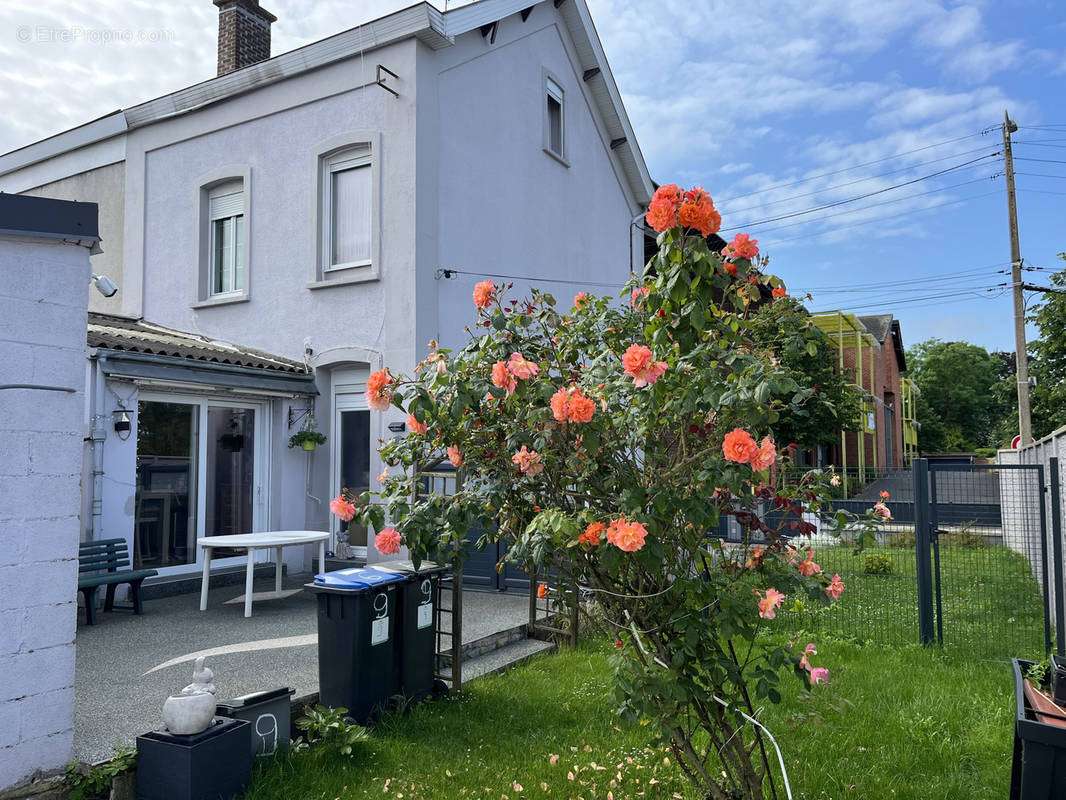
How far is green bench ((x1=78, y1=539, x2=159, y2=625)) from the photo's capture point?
7.37m

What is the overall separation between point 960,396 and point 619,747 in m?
61.7

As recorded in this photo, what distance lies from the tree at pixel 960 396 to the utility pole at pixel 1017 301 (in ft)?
127

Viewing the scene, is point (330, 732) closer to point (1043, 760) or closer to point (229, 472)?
point (1043, 760)

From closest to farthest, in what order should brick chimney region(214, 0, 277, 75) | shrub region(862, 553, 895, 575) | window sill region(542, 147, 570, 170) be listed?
shrub region(862, 553, 895, 575) → brick chimney region(214, 0, 277, 75) → window sill region(542, 147, 570, 170)

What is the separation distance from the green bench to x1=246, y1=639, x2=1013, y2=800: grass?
12.9 feet

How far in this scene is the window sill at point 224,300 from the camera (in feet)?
37.4

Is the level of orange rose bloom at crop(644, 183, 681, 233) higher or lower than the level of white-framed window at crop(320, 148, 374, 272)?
lower

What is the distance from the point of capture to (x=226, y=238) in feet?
39.4

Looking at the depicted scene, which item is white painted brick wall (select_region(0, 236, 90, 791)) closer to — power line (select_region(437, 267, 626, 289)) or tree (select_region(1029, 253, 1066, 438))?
power line (select_region(437, 267, 626, 289))

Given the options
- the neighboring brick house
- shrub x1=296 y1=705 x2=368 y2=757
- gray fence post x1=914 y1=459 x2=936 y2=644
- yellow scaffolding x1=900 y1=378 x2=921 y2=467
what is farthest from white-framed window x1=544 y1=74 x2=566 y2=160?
yellow scaffolding x1=900 y1=378 x2=921 y2=467

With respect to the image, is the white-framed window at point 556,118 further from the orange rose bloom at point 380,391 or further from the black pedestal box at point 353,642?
the orange rose bloom at point 380,391

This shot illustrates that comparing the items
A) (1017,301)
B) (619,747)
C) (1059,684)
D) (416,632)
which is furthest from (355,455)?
(1017,301)

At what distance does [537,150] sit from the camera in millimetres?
12492

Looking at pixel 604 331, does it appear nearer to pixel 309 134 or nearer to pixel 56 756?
pixel 56 756
